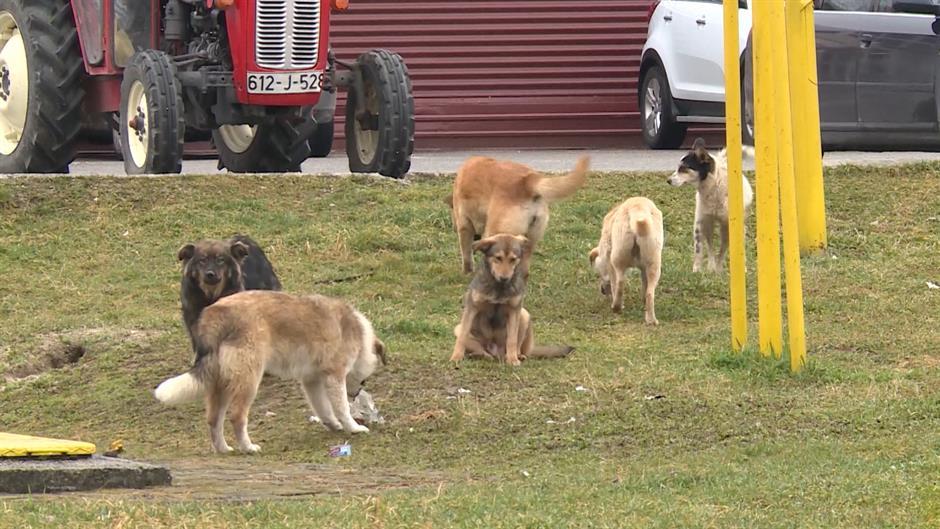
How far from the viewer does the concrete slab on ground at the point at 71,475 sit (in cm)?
654

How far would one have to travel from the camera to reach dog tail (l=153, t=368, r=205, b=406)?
7945 millimetres

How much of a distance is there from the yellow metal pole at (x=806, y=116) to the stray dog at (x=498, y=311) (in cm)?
320

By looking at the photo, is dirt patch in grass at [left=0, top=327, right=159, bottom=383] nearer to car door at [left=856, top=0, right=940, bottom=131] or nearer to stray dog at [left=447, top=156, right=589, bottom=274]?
stray dog at [left=447, top=156, right=589, bottom=274]

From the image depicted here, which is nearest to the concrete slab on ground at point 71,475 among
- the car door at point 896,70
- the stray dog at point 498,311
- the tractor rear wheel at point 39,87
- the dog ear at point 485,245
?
the stray dog at point 498,311

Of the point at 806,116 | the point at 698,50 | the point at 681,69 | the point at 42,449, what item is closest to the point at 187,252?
the point at 42,449

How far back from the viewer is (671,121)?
770 inches

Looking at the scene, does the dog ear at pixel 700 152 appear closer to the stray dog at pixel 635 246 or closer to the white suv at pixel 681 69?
the stray dog at pixel 635 246

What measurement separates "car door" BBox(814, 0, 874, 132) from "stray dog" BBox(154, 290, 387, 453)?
28.8 feet

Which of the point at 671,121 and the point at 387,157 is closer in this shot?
the point at 387,157

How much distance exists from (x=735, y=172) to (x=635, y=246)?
6.07ft

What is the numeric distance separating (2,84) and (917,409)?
30.2 ft

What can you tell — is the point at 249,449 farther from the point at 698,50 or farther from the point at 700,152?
the point at 698,50

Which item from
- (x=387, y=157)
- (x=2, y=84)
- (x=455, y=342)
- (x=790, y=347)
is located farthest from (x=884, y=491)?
(x=2, y=84)

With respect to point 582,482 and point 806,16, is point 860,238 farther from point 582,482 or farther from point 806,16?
point 582,482
